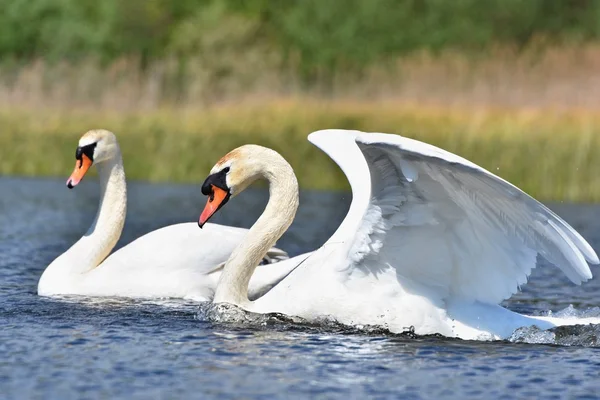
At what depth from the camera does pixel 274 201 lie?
8.70 metres

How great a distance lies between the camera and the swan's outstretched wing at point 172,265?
33.6 ft

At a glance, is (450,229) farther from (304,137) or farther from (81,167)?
(304,137)

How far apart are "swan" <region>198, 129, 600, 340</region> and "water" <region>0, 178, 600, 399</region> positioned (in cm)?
15

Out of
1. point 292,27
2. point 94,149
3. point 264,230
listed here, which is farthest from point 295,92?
point 264,230

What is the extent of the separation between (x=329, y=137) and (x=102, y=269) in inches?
93.4

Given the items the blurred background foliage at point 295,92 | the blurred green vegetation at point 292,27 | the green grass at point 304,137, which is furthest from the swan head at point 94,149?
the blurred green vegetation at point 292,27

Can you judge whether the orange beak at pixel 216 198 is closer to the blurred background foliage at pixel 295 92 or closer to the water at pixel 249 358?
the water at pixel 249 358

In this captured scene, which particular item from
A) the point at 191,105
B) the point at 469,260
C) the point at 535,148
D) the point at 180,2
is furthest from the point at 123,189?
the point at 180,2

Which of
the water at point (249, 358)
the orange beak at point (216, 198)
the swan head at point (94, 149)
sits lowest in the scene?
the water at point (249, 358)

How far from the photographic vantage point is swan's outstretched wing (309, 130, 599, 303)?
698cm

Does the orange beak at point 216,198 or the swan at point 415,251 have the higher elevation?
the orange beak at point 216,198

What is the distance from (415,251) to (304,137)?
1238 centimetres

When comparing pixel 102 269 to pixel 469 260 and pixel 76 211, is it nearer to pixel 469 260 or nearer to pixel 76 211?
pixel 469 260

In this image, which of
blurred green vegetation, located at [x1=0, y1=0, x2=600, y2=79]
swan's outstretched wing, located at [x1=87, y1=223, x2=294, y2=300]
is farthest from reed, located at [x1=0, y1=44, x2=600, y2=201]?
swan's outstretched wing, located at [x1=87, y1=223, x2=294, y2=300]
